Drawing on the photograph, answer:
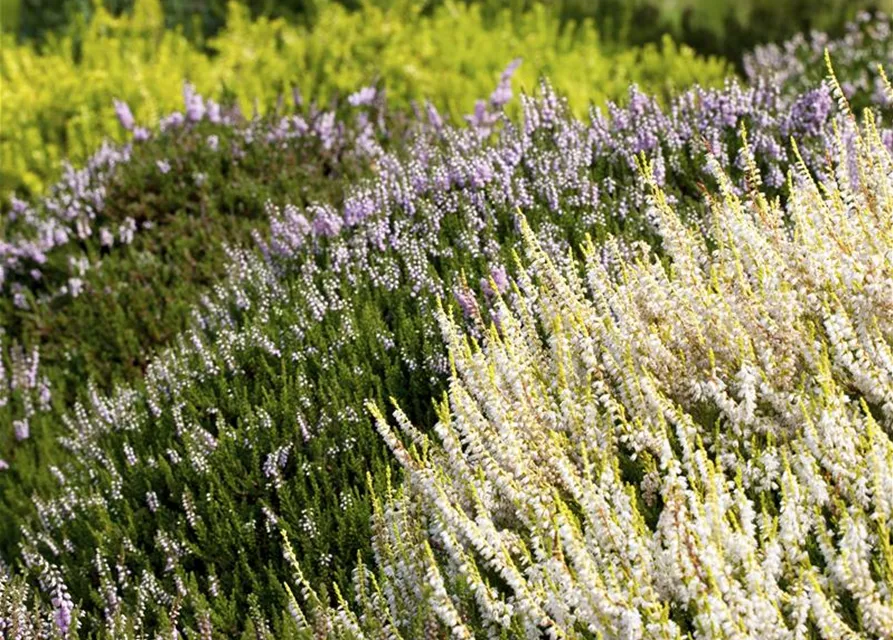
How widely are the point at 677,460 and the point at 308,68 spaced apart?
5.38 metres

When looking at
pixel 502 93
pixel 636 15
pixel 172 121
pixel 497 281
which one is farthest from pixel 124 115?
pixel 636 15

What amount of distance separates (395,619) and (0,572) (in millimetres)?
1523

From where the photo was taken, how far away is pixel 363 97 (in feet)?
21.4

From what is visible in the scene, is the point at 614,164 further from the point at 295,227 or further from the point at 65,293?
the point at 65,293

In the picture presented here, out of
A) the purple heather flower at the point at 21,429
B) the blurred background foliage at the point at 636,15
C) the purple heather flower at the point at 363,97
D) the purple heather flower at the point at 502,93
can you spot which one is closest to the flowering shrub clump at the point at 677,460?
the purple heather flower at the point at 21,429

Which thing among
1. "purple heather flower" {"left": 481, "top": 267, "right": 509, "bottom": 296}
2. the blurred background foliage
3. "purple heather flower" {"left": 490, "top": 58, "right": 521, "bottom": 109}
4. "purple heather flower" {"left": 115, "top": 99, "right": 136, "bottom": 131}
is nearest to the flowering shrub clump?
"purple heather flower" {"left": 481, "top": 267, "right": 509, "bottom": 296}

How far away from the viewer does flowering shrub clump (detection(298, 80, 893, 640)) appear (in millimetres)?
2643

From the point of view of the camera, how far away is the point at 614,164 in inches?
190

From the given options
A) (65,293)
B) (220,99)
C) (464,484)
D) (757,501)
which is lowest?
(757,501)

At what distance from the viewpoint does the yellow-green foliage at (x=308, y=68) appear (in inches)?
275

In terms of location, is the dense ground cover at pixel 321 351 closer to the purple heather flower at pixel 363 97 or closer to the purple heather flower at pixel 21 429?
the purple heather flower at pixel 21 429

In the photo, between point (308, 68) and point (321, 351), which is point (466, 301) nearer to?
point (321, 351)

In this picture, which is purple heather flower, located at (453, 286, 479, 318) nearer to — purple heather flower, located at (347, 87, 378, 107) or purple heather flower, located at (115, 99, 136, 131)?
purple heather flower, located at (347, 87, 378, 107)

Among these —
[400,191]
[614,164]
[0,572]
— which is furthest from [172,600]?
[614,164]
